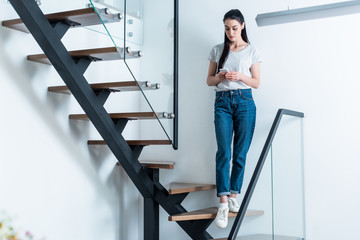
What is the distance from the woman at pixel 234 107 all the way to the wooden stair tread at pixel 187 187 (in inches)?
12.7

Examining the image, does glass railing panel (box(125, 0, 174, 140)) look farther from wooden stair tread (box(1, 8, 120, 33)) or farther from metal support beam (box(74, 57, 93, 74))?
metal support beam (box(74, 57, 93, 74))

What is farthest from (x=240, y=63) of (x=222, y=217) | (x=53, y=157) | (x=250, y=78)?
(x=53, y=157)

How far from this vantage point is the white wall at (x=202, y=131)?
351 cm

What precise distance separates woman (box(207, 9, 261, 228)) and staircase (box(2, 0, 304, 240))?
1.02ft

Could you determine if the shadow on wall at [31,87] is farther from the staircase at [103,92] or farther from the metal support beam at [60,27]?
the metal support beam at [60,27]

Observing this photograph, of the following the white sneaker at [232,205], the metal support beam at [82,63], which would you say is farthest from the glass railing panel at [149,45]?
the white sneaker at [232,205]

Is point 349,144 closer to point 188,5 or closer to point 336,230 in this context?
point 336,230

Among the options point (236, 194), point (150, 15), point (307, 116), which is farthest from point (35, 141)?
point (307, 116)

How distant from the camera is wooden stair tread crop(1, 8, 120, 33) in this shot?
3088 mm

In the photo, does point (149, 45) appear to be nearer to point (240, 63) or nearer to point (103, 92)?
point (103, 92)

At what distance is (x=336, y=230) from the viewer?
12.3 feet

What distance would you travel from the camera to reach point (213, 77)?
3.90m

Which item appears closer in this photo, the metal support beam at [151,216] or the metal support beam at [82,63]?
the metal support beam at [82,63]

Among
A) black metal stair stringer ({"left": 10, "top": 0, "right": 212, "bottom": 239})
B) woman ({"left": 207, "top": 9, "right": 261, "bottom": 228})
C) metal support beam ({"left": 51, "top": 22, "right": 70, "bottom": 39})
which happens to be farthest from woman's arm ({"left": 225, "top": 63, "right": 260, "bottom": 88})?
metal support beam ({"left": 51, "top": 22, "right": 70, "bottom": 39})
